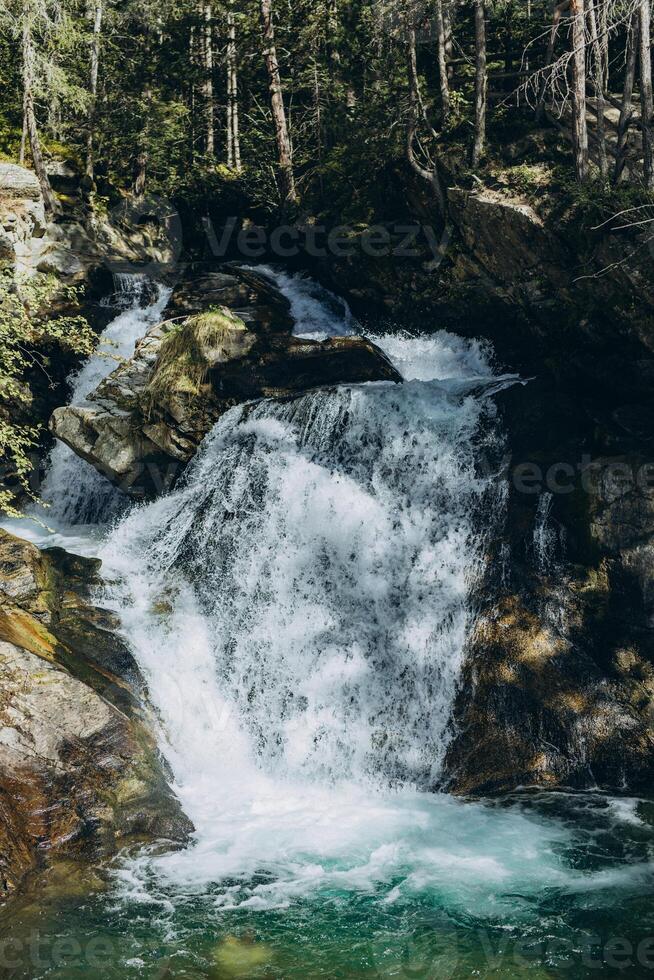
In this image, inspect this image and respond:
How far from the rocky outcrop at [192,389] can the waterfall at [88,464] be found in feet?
3.27

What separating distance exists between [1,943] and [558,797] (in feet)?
21.6

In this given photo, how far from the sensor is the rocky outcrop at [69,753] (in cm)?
810

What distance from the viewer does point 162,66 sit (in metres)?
24.7

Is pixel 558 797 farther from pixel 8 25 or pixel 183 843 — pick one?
pixel 8 25

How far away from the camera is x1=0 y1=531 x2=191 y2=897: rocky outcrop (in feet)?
26.6

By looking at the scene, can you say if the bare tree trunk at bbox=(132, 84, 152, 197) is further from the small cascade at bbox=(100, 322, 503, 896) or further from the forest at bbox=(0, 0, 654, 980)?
the small cascade at bbox=(100, 322, 503, 896)

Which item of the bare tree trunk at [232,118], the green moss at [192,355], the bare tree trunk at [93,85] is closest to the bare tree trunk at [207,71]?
the bare tree trunk at [232,118]

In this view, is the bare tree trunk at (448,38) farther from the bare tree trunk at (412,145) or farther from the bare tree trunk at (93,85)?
the bare tree trunk at (93,85)

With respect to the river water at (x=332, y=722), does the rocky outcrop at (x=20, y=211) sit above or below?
above

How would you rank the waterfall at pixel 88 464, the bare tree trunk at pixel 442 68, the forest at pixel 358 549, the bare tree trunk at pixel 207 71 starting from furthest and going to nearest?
the bare tree trunk at pixel 207 71 < the bare tree trunk at pixel 442 68 < the waterfall at pixel 88 464 < the forest at pixel 358 549

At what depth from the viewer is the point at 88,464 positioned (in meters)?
16.5

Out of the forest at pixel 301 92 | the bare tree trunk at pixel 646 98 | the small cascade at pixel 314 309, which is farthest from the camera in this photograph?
the small cascade at pixel 314 309

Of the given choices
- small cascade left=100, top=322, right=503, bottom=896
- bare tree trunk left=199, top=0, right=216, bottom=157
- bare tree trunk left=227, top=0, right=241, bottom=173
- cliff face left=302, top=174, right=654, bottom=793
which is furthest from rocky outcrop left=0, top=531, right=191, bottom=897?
bare tree trunk left=227, top=0, right=241, bottom=173

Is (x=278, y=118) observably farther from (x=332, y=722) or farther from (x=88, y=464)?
(x=332, y=722)
